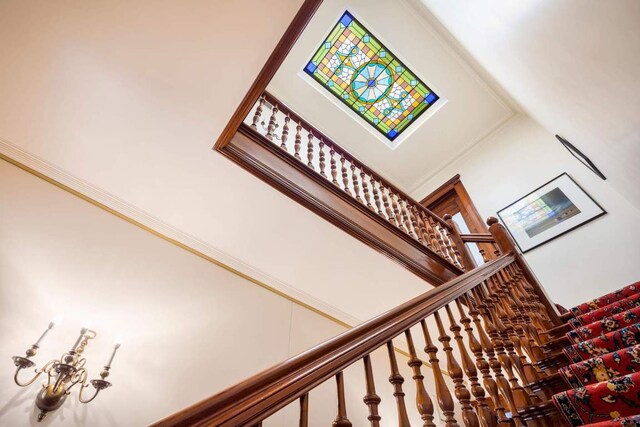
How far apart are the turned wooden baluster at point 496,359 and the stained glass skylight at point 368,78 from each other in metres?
4.80

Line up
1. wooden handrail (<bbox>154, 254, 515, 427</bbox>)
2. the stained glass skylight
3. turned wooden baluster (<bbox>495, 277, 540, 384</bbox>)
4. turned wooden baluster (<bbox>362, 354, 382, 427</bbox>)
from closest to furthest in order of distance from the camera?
wooden handrail (<bbox>154, 254, 515, 427</bbox>) < turned wooden baluster (<bbox>362, 354, 382, 427</bbox>) < turned wooden baluster (<bbox>495, 277, 540, 384</bbox>) < the stained glass skylight

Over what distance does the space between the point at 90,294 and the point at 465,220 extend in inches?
207

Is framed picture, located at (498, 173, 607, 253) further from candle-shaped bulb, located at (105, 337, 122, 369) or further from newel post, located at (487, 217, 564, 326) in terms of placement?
candle-shaped bulb, located at (105, 337, 122, 369)

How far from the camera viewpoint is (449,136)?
6.38 metres

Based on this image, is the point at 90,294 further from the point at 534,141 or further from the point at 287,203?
the point at 534,141

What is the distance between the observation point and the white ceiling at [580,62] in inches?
84.8

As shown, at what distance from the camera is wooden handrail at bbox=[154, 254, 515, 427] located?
2.25 ft

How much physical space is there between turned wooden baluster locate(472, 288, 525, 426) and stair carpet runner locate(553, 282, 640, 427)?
158 millimetres

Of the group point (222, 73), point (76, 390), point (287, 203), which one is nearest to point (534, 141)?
point (287, 203)

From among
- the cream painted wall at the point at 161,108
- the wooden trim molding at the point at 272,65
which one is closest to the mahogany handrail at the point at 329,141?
the wooden trim molding at the point at 272,65

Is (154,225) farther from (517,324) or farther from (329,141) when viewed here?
(517,324)

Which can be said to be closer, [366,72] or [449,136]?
[366,72]

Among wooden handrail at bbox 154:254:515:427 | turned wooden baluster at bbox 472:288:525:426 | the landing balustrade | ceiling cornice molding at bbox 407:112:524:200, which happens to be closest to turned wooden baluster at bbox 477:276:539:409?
turned wooden baluster at bbox 472:288:525:426

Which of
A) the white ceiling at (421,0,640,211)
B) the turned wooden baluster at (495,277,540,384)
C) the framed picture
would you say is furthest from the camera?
the framed picture
